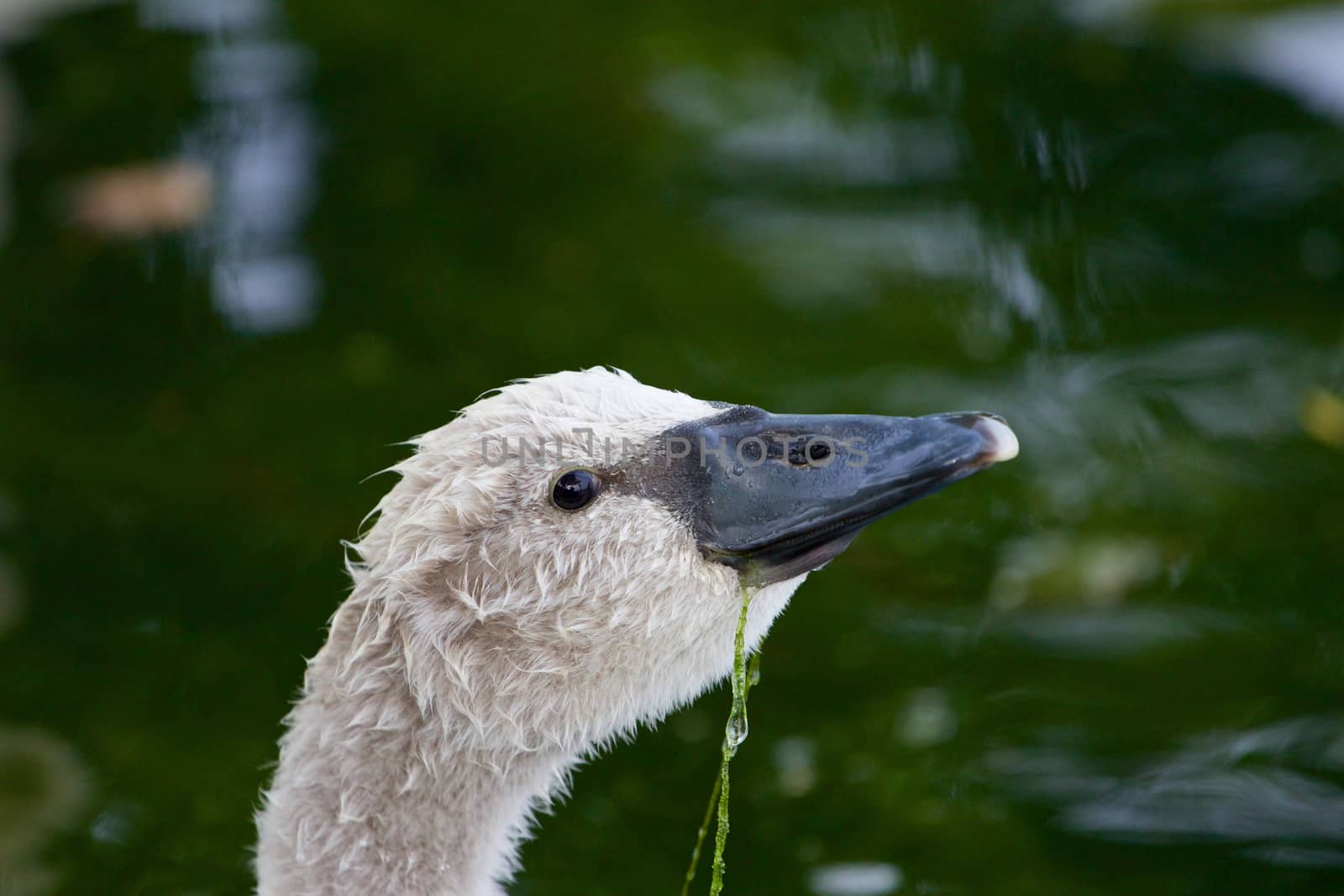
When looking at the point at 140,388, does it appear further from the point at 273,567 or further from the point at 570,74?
the point at 570,74

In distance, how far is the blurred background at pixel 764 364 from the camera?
3.71 metres

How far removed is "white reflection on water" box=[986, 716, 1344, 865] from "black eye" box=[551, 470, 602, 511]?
1.59 metres

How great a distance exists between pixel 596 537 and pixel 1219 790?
1.84 m

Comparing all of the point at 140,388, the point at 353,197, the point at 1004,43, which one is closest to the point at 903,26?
the point at 1004,43

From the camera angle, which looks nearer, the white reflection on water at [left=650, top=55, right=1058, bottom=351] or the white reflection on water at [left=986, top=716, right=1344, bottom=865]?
the white reflection on water at [left=986, top=716, right=1344, bottom=865]

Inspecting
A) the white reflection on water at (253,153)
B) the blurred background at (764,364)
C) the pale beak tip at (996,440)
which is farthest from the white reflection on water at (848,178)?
the pale beak tip at (996,440)

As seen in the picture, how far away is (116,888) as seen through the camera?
3.57 metres

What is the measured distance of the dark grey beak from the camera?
2600 mm

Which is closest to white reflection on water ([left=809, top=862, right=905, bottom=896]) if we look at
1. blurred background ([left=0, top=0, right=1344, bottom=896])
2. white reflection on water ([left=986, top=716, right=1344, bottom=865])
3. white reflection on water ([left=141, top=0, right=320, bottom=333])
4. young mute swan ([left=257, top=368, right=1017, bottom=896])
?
blurred background ([left=0, top=0, right=1344, bottom=896])

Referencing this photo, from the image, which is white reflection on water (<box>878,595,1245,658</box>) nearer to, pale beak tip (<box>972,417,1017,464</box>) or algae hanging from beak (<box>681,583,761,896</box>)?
algae hanging from beak (<box>681,583,761,896</box>)

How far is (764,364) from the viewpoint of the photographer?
496cm

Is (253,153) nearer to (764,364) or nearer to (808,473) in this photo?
(764,364)

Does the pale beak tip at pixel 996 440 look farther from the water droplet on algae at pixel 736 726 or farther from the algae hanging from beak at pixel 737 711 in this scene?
the water droplet on algae at pixel 736 726

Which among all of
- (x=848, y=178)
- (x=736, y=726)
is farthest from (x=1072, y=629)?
(x=848, y=178)
